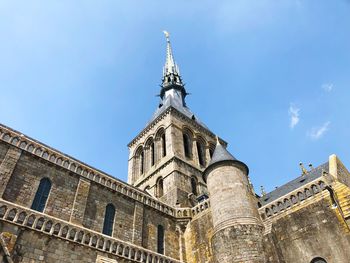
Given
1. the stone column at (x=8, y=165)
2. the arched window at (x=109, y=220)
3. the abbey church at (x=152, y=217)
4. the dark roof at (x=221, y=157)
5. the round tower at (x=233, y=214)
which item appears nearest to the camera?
the abbey church at (x=152, y=217)

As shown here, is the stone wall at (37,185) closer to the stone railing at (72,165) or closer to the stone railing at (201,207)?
the stone railing at (72,165)

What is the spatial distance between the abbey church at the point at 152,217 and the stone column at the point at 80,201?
0.05m

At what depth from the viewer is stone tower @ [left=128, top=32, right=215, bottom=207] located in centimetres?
2217

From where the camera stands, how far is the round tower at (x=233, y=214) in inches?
519

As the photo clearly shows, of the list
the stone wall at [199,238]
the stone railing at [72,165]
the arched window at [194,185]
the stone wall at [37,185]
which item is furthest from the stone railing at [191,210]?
the stone wall at [37,185]

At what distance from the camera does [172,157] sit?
2353 cm

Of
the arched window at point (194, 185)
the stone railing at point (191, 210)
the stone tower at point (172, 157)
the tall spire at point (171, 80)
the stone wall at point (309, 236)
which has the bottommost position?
the stone wall at point (309, 236)

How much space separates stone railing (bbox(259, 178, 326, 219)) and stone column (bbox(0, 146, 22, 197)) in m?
12.2

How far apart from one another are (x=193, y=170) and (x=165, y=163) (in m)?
2.46

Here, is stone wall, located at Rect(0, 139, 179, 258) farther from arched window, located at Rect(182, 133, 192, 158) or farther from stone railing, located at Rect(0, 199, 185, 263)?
arched window, located at Rect(182, 133, 192, 158)

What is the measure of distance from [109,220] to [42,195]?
12.2 ft

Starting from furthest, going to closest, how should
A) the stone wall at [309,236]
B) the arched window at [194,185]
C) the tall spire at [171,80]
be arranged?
the tall spire at [171,80] < the arched window at [194,185] < the stone wall at [309,236]

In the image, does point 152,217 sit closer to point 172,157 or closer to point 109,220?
point 109,220

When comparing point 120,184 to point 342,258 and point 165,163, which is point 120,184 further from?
point 342,258
